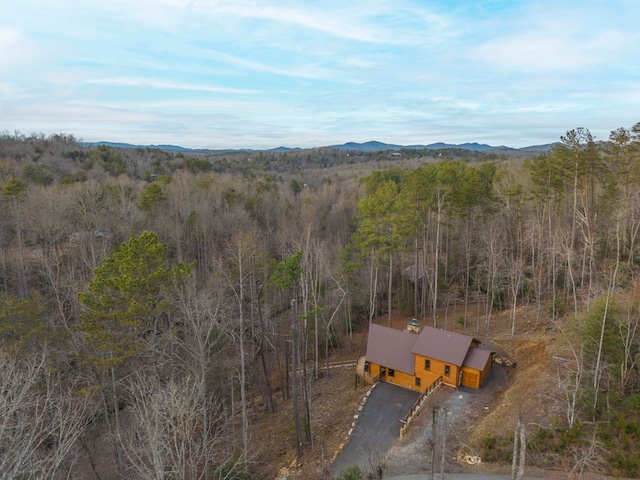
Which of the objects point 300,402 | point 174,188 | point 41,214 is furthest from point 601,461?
point 174,188

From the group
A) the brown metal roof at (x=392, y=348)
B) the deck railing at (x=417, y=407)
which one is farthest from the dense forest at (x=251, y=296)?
the deck railing at (x=417, y=407)

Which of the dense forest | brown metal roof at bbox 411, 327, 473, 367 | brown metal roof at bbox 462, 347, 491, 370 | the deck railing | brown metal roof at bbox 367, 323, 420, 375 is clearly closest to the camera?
the dense forest

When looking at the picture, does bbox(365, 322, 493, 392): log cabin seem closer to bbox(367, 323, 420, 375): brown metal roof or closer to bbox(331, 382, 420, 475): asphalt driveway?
bbox(367, 323, 420, 375): brown metal roof

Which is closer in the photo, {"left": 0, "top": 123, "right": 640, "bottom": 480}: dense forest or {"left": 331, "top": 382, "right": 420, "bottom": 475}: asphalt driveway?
{"left": 0, "top": 123, "right": 640, "bottom": 480}: dense forest

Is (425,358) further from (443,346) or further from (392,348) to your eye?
(392,348)

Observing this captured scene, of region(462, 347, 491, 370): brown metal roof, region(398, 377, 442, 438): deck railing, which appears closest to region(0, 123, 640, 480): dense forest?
region(462, 347, 491, 370): brown metal roof

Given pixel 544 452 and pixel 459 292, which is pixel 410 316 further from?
pixel 544 452

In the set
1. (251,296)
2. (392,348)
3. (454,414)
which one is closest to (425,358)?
(392,348)
